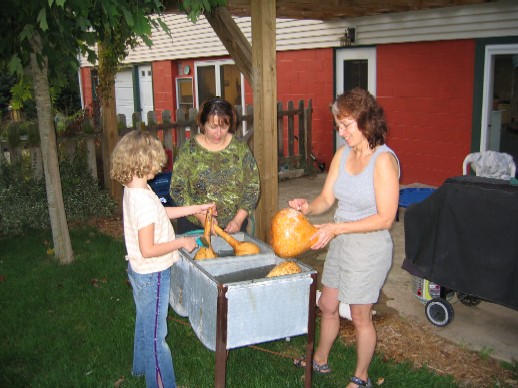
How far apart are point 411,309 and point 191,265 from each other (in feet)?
8.26

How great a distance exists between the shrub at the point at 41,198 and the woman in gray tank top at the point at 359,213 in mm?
5125

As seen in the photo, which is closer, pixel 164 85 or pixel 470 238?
pixel 470 238

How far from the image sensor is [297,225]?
3.10m

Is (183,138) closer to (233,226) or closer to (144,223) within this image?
(233,226)

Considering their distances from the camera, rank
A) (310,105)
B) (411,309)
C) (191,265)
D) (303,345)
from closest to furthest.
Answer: (191,265)
(303,345)
(411,309)
(310,105)

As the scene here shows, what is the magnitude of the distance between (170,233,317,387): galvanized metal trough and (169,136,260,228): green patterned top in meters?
0.78

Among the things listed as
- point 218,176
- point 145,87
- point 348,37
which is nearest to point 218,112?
point 218,176

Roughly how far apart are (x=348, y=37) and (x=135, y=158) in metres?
8.04

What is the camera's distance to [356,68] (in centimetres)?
1055

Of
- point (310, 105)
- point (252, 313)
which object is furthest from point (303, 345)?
point (310, 105)

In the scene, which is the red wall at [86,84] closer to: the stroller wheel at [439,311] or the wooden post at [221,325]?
the stroller wheel at [439,311]

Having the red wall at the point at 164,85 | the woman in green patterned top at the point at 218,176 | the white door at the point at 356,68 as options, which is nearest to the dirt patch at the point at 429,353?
A: the woman in green patterned top at the point at 218,176

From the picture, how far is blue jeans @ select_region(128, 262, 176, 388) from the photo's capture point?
128 inches

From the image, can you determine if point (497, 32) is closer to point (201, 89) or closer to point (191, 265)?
point (191, 265)
